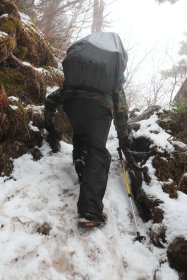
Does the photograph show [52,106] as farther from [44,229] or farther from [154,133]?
[44,229]

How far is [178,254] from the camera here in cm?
321

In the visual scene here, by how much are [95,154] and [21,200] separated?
1.06 m

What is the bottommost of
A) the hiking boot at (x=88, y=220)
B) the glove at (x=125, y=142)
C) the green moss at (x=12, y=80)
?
the hiking boot at (x=88, y=220)

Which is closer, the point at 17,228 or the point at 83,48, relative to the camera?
the point at 17,228

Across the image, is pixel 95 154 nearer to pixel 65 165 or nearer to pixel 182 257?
pixel 65 165

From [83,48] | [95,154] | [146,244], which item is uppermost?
[83,48]

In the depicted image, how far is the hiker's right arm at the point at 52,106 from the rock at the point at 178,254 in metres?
2.47

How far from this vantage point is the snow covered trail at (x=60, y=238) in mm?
2951

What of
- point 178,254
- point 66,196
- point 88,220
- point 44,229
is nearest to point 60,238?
point 44,229

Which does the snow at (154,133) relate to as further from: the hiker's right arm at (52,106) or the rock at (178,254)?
the rock at (178,254)

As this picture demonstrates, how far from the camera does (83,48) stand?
143 inches

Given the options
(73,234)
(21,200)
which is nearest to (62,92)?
(21,200)

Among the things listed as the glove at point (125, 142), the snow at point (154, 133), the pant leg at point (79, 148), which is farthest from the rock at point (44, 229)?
the snow at point (154, 133)

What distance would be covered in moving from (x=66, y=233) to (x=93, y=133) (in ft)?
4.07
